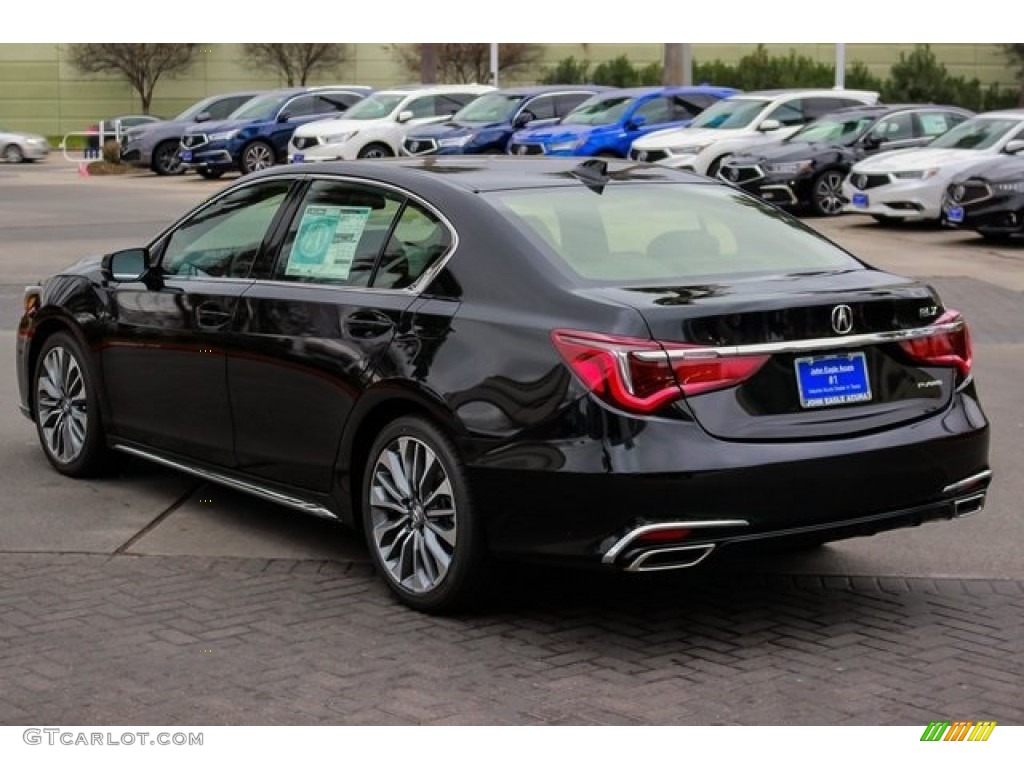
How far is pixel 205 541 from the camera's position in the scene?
7020 millimetres

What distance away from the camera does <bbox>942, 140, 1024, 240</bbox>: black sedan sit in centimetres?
2002

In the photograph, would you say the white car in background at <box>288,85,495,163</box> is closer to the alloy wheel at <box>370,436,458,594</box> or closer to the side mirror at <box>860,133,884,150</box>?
the side mirror at <box>860,133,884,150</box>

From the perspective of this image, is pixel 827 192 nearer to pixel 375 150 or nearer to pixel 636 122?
pixel 636 122

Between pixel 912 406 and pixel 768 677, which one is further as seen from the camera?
pixel 912 406

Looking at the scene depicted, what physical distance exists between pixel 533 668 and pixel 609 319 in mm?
1090

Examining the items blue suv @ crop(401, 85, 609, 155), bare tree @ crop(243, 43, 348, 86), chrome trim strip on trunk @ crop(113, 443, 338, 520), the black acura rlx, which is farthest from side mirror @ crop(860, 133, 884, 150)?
bare tree @ crop(243, 43, 348, 86)

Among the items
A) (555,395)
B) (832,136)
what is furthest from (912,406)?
(832,136)

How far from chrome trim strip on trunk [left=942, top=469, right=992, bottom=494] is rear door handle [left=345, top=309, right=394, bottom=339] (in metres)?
1.95

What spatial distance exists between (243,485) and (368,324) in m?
1.06

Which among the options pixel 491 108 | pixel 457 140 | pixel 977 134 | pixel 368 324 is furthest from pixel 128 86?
pixel 368 324

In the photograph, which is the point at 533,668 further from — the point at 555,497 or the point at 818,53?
the point at 818,53

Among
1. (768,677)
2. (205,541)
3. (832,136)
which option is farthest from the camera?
(832,136)

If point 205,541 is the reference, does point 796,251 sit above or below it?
above

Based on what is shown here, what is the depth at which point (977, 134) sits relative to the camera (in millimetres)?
23109
